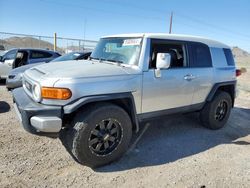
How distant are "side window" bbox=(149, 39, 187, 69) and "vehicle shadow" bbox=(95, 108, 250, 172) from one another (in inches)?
54.9

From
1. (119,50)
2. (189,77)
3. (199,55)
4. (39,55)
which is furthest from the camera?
(39,55)

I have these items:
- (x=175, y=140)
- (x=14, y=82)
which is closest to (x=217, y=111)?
(x=175, y=140)

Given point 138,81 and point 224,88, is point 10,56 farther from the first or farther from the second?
point 224,88

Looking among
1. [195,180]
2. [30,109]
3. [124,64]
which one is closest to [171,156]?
[195,180]

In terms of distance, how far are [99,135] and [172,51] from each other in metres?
2.11

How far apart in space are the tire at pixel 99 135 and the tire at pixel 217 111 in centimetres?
225

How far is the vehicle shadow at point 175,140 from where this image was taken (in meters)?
3.89

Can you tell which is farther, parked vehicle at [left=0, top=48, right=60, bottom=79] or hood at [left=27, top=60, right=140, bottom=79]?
parked vehicle at [left=0, top=48, right=60, bottom=79]

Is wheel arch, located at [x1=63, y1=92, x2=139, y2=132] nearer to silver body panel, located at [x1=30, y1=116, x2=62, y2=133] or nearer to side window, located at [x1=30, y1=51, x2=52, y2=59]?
silver body panel, located at [x1=30, y1=116, x2=62, y2=133]

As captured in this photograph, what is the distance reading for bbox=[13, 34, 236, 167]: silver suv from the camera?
3229 mm

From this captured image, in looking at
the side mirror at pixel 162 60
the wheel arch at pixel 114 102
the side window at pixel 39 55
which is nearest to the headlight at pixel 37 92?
the wheel arch at pixel 114 102

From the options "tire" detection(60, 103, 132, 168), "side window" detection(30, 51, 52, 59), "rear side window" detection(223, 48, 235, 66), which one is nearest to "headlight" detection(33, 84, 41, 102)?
"tire" detection(60, 103, 132, 168)

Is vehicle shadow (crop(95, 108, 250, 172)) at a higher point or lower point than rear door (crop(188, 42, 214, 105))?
lower

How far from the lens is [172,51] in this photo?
4.62 meters
